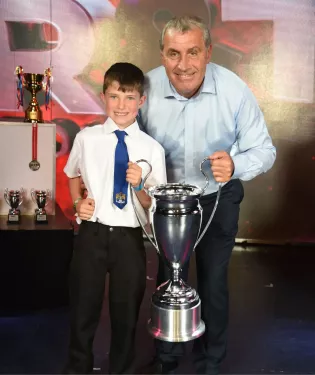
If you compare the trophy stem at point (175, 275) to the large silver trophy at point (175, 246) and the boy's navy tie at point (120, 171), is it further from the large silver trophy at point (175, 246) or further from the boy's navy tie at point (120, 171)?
the boy's navy tie at point (120, 171)

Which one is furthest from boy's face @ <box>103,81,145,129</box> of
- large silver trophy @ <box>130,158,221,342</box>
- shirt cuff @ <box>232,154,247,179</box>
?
shirt cuff @ <box>232,154,247,179</box>

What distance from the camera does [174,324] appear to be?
1.66 meters

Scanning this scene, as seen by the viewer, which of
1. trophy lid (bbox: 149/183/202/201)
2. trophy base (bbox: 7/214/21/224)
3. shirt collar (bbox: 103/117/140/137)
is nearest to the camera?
trophy lid (bbox: 149/183/202/201)

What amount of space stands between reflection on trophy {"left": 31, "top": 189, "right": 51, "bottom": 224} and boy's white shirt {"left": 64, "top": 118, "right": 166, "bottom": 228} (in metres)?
1.16

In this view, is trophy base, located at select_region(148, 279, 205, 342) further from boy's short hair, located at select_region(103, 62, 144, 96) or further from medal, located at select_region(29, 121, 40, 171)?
medal, located at select_region(29, 121, 40, 171)

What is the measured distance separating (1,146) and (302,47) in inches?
105

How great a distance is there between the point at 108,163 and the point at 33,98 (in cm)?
175

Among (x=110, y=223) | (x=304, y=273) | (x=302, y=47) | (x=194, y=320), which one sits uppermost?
(x=302, y=47)

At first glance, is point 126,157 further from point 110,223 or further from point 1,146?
point 1,146

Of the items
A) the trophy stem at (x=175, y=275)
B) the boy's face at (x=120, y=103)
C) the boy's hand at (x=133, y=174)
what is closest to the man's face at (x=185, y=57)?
the boy's face at (x=120, y=103)

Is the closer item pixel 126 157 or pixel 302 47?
pixel 126 157

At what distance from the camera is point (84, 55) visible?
441 cm

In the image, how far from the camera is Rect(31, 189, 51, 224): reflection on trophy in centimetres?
296

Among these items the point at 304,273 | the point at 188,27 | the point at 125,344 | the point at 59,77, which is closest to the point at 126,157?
the point at 188,27
